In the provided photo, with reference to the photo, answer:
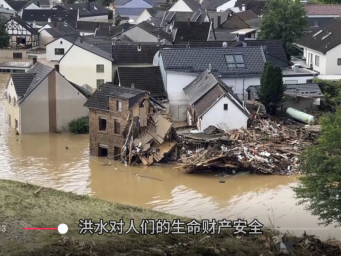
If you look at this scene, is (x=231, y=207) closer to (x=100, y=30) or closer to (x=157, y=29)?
(x=157, y=29)

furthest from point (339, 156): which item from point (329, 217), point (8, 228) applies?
point (8, 228)

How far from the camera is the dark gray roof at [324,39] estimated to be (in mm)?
36984

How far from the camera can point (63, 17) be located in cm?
6475

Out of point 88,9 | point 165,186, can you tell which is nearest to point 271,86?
point 165,186

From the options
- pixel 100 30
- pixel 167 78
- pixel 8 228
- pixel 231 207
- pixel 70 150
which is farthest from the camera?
pixel 100 30

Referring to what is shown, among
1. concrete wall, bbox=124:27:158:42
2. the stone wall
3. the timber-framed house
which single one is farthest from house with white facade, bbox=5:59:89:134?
the timber-framed house

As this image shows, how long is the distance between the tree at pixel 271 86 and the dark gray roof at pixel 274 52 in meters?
5.28

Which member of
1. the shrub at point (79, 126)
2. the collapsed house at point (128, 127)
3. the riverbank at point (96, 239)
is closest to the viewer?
the riverbank at point (96, 239)

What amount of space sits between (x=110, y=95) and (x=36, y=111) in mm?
5080

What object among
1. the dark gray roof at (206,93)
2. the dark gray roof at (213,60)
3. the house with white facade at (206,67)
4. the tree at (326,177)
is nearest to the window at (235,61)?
the house with white facade at (206,67)

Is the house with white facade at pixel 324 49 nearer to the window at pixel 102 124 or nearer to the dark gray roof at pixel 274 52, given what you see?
the dark gray roof at pixel 274 52

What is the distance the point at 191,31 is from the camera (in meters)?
45.6

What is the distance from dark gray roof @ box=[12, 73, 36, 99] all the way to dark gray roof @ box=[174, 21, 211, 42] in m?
14.9

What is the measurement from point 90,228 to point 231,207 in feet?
25.1
